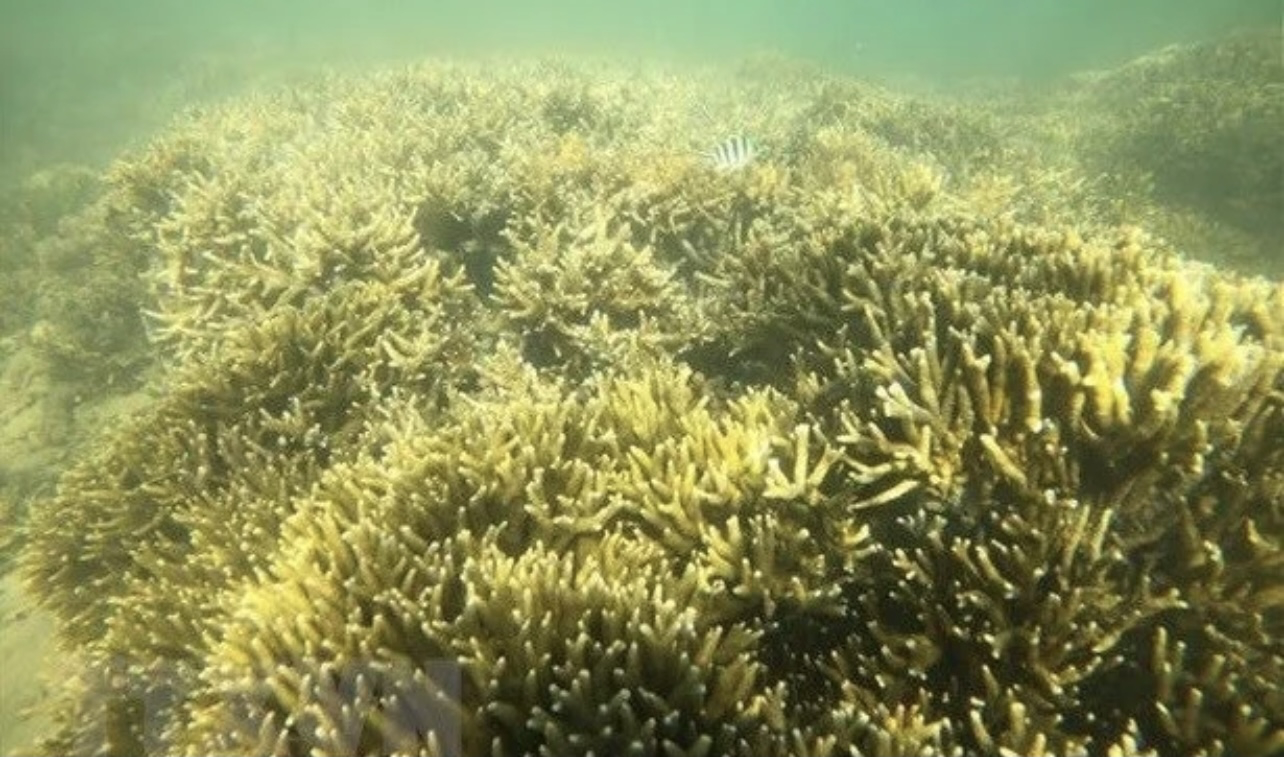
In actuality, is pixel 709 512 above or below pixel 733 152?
below

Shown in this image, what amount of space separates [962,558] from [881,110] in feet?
41.7

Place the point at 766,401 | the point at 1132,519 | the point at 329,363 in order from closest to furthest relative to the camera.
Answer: the point at 1132,519 < the point at 766,401 < the point at 329,363

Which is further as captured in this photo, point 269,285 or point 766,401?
point 269,285

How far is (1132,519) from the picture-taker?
3.71 metres

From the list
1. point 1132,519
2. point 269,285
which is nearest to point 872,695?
point 1132,519

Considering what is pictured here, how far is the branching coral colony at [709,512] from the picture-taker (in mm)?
3135

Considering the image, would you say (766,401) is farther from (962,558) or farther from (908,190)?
(908,190)

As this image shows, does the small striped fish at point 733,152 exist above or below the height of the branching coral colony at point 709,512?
above

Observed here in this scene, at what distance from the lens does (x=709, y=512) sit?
157 inches

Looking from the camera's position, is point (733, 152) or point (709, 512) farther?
point (733, 152)

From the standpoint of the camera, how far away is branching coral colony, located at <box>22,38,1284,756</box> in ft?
10.3

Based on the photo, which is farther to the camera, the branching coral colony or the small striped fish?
the small striped fish

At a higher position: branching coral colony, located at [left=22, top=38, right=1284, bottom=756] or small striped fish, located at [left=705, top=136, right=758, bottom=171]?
small striped fish, located at [left=705, top=136, right=758, bottom=171]

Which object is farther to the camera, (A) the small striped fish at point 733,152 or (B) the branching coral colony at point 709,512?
(A) the small striped fish at point 733,152
